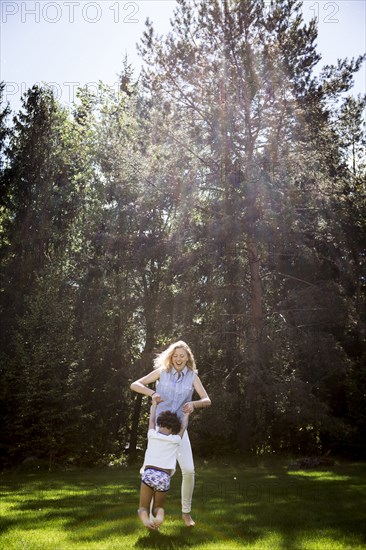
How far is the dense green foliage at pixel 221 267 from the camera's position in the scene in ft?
61.9

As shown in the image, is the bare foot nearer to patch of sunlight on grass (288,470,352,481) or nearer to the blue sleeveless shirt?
the blue sleeveless shirt

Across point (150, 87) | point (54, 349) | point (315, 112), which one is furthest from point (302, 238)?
point (54, 349)

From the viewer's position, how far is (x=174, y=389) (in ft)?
22.2

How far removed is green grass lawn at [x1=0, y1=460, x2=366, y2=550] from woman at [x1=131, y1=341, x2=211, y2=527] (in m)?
0.58

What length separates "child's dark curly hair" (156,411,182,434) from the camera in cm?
644

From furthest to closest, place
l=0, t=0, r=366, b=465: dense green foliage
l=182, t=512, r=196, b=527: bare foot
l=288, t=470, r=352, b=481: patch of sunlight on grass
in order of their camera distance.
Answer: l=0, t=0, r=366, b=465: dense green foliage, l=288, t=470, r=352, b=481: patch of sunlight on grass, l=182, t=512, r=196, b=527: bare foot

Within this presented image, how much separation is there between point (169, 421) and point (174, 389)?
45cm

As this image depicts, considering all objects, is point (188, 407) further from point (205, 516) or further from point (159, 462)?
point (205, 516)

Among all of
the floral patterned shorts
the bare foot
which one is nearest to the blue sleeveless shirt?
the floral patterned shorts

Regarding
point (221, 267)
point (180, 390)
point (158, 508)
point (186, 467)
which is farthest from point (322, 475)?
point (158, 508)

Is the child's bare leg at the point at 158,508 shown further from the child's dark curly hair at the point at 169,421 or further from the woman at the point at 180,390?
the child's dark curly hair at the point at 169,421

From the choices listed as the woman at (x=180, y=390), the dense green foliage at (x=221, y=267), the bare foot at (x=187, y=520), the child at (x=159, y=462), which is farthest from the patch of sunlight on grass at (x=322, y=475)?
the child at (x=159, y=462)

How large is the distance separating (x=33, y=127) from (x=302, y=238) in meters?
12.5

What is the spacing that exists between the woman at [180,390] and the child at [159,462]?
22 centimetres
